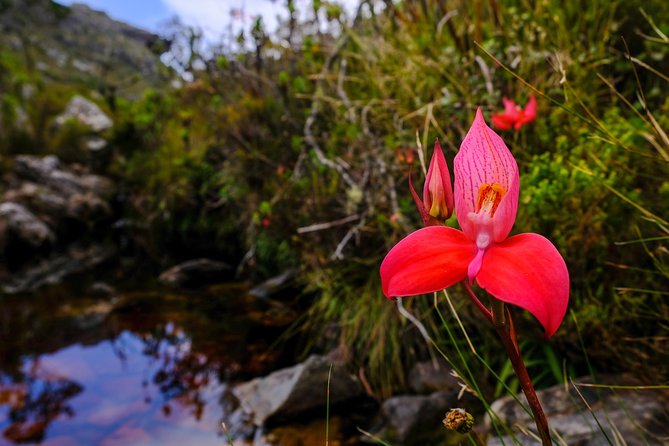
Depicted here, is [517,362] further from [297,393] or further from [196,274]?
[196,274]

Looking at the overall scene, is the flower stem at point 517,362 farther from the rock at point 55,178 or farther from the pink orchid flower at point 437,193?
the rock at point 55,178

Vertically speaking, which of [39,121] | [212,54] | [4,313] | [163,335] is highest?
[39,121]

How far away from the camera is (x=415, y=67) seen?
11.3ft

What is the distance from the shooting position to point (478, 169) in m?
0.72

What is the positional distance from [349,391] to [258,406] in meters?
0.57

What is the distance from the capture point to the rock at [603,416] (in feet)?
5.06

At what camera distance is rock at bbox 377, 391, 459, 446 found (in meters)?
2.45

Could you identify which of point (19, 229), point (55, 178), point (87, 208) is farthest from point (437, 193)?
point (55, 178)

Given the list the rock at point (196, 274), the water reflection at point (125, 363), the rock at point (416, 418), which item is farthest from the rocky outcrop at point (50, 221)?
the rock at point (416, 418)

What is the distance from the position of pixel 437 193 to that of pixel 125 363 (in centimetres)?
393

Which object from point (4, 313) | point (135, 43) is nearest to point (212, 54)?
point (4, 313)

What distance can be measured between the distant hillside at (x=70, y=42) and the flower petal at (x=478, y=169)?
3383cm

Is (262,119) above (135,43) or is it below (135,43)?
below

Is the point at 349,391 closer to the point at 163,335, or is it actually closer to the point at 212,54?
the point at 163,335
